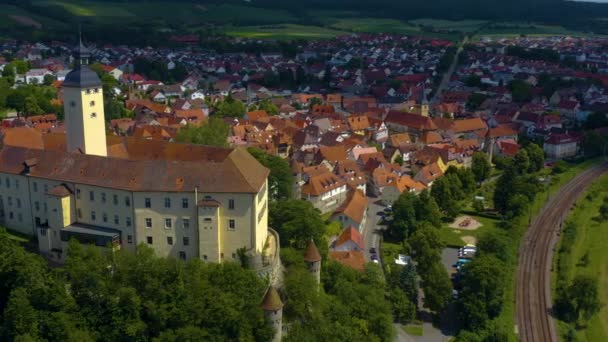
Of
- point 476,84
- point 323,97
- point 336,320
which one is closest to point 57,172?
point 336,320

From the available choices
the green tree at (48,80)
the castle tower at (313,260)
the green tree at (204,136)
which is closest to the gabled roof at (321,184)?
the green tree at (204,136)

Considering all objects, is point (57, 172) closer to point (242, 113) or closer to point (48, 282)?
point (48, 282)

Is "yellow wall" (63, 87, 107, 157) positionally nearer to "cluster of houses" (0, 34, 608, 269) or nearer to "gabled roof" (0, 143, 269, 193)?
"gabled roof" (0, 143, 269, 193)

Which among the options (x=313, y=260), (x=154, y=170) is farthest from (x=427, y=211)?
(x=154, y=170)

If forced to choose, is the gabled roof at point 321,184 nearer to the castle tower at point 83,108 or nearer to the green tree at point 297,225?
the green tree at point 297,225

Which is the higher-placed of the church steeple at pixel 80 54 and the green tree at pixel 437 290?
the church steeple at pixel 80 54

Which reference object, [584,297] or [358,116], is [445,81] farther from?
[584,297]

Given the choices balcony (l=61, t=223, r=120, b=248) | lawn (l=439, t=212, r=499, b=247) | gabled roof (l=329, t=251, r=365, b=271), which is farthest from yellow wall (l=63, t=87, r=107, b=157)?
lawn (l=439, t=212, r=499, b=247)
